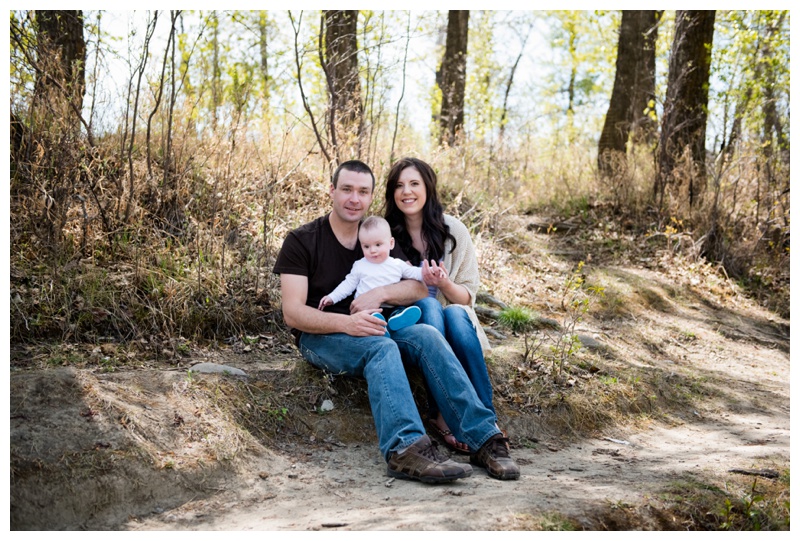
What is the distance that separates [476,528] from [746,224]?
7757mm

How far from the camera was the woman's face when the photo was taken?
431 cm

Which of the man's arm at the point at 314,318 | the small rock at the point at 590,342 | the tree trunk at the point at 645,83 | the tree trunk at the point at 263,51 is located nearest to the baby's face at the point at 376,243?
the man's arm at the point at 314,318

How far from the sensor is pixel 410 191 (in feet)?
14.1

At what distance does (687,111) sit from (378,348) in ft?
24.7

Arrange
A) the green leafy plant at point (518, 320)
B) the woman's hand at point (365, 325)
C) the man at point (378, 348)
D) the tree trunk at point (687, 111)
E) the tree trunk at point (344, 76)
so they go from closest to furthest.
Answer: the man at point (378, 348)
the woman's hand at point (365, 325)
the green leafy plant at point (518, 320)
the tree trunk at point (344, 76)
the tree trunk at point (687, 111)

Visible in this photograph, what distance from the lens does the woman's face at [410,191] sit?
14.1 feet

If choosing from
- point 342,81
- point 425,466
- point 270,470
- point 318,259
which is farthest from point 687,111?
point 270,470

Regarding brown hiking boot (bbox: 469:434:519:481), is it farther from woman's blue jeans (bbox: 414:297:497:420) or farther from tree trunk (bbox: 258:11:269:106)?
tree trunk (bbox: 258:11:269:106)

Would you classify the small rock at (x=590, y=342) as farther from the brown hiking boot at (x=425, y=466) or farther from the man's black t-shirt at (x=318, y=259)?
the brown hiking boot at (x=425, y=466)

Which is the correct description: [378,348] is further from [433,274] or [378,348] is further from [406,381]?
[433,274]

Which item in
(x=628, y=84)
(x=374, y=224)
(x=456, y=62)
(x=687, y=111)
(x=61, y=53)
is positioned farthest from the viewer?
(x=456, y=62)

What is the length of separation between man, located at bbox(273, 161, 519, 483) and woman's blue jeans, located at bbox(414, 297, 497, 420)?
123 millimetres

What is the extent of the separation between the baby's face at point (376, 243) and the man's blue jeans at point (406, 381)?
0.44 m
